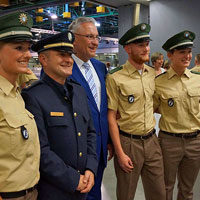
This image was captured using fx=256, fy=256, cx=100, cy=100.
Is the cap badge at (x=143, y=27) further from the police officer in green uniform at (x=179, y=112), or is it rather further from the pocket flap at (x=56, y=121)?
the pocket flap at (x=56, y=121)

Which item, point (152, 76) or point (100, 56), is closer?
point (152, 76)

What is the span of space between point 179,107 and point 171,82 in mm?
255

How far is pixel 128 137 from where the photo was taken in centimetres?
226

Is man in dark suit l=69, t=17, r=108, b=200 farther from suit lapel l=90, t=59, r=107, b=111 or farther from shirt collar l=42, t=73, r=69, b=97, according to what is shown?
shirt collar l=42, t=73, r=69, b=97

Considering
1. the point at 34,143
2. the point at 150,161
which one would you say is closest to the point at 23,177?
the point at 34,143

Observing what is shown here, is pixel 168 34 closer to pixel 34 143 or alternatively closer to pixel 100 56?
pixel 34 143

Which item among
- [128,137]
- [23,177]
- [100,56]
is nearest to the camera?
[23,177]

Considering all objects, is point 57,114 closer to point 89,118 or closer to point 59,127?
point 59,127

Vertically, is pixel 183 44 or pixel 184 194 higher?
pixel 183 44

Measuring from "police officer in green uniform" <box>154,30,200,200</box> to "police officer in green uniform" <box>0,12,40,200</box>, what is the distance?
1.39 metres

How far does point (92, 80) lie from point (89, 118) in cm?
46

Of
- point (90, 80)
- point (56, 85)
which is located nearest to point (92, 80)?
point (90, 80)

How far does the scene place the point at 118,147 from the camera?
220 centimetres

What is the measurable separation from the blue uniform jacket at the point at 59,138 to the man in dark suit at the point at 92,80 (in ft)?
1.16
